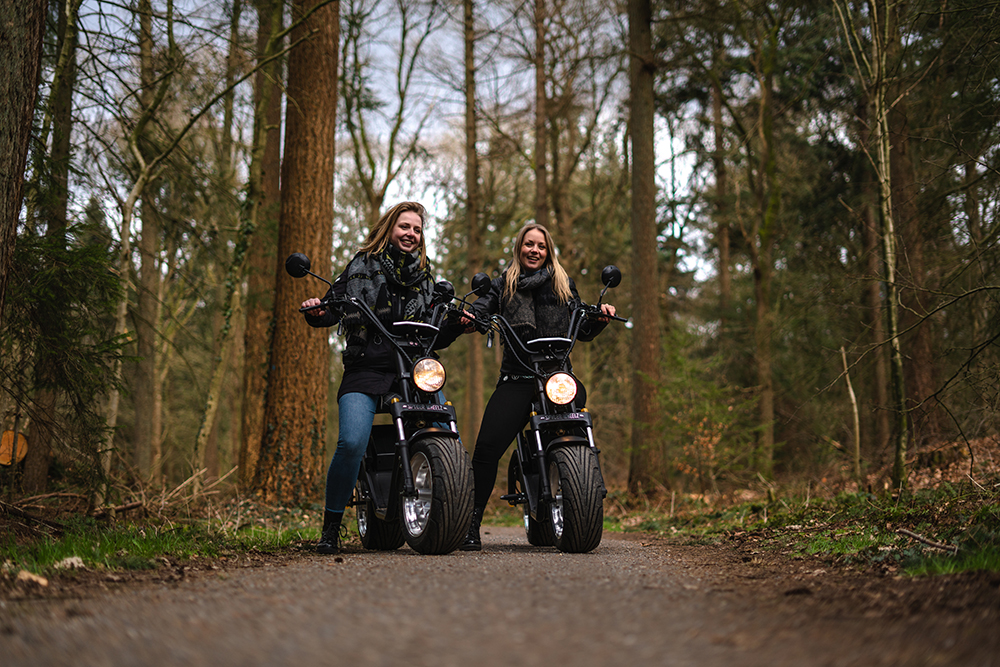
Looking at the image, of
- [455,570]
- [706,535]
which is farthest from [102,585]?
[706,535]

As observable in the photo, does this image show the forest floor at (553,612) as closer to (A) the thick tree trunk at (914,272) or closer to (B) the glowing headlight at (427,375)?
(B) the glowing headlight at (427,375)

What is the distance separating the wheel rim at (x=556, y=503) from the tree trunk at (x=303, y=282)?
12.6 feet

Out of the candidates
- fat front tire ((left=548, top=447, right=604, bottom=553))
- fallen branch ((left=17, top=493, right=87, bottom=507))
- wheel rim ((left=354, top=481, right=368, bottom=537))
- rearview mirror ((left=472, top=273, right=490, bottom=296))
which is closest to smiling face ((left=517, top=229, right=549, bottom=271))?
rearview mirror ((left=472, top=273, right=490, bottom=296))

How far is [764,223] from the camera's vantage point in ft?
50.8

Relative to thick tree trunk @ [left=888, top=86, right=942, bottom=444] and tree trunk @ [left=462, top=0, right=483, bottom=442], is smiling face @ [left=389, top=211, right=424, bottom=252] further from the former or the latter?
tree trunk @ [left=462, top=0, right=483, bottom=442]

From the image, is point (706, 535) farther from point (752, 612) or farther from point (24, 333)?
point (24, 333)

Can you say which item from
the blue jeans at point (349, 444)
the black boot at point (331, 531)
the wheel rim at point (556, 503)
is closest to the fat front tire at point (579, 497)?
the wheel rim at point (556, 503)

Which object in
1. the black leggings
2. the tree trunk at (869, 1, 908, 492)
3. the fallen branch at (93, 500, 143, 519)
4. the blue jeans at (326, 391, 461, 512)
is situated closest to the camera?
the blue jeans at (326, 391, 461, 512)

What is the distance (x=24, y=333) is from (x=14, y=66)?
6.68 feet

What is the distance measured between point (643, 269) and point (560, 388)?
742cm

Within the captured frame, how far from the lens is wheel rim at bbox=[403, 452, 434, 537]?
433 centimetres

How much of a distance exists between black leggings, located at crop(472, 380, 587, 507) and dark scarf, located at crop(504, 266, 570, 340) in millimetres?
396

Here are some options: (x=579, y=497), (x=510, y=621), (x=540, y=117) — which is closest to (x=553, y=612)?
(x=510, y=621)

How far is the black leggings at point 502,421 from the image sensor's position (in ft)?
17.0
